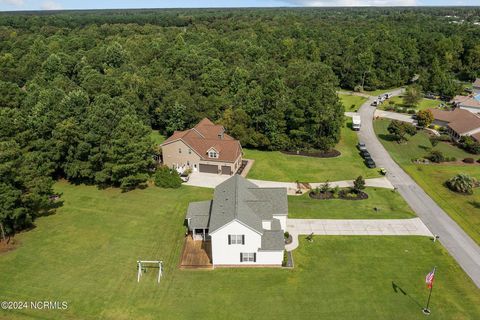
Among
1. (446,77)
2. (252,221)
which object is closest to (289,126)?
(252,221)

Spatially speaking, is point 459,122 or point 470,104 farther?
point 470,104

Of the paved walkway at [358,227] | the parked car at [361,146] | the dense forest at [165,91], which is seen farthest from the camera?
the parked car at [361,146]

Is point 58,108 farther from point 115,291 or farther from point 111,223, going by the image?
point 115,291

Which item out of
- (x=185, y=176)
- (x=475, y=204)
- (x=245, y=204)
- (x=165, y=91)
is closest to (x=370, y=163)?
(x=475, y=204)

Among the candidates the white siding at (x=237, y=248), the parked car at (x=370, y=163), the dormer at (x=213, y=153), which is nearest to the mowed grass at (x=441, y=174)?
the parked car at (x=370, y=163)

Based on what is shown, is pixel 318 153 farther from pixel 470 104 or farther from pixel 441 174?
pixel 470 104

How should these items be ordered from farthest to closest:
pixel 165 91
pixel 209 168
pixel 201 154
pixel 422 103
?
pixel 422 103 < pixel 165 91 < pixel 209 168 < pixel 201 154

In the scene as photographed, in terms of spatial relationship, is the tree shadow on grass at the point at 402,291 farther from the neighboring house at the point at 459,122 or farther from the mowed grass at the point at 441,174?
the neighboring house at the point at 459,122
